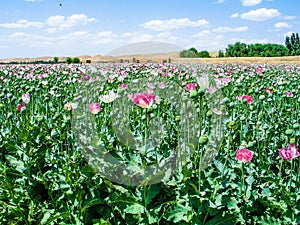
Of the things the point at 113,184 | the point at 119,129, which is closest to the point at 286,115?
the point at 119,129

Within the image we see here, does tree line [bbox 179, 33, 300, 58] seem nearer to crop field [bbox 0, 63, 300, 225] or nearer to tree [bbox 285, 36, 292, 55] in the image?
tree [bbox 285, 36, 292, 55]

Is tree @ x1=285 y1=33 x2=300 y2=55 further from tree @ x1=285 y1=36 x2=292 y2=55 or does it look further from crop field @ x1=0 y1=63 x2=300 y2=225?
crop field @ x1=0 y1=63 x2=300 y2=225

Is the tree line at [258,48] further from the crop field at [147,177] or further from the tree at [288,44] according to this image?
the crop field at [147,177]

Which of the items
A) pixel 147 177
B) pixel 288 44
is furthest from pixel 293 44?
pixel 147 177

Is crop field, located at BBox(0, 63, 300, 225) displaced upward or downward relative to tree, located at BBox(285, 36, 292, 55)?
downward

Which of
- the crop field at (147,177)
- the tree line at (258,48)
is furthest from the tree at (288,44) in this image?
the crop field at (147,177)

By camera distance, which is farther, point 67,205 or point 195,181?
point 67,205

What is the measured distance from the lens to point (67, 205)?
8.98 feet

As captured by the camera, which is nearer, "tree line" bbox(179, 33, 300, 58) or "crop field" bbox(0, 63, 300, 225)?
"crop field" bbox(0, 63, 300, 225)

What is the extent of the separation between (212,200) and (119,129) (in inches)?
40.3

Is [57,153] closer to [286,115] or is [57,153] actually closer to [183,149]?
[183,149]

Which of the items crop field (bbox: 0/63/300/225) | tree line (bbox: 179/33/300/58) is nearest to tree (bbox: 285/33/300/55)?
tree line (bbox: 179/33/300/58)

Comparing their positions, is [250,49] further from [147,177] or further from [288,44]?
[147,177]

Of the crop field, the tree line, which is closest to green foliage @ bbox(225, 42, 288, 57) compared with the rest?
the tree line
